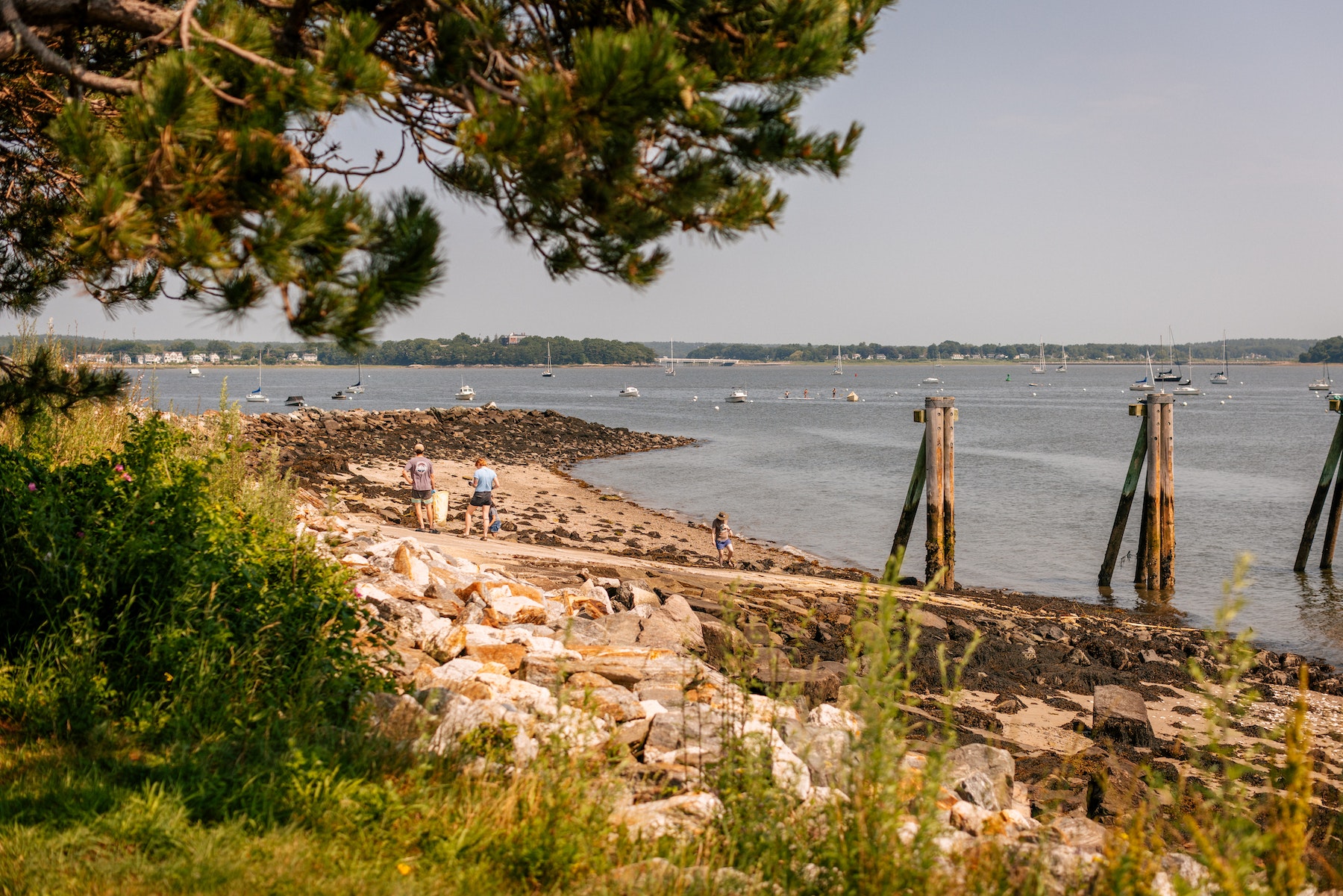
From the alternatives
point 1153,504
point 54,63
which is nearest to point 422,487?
point 1153,504

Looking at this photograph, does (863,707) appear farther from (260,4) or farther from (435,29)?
(260,4)

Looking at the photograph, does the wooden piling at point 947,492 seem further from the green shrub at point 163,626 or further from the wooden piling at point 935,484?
the green shrub at point 163,626

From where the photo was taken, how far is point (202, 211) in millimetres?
3814

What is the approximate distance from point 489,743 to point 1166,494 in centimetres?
1664

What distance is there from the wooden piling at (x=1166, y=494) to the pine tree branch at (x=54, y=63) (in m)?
17.2

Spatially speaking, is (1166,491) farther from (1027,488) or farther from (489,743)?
(1027,488)

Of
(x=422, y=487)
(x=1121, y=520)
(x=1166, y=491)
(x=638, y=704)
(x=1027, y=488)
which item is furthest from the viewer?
(x=1027, y=488)

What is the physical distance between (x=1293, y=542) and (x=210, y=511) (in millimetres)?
26588

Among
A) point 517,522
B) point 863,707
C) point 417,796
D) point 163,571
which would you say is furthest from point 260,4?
point 517,522

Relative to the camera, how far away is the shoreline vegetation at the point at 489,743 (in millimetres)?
3625

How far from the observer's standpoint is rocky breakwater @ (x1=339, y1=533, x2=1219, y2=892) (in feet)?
15.2

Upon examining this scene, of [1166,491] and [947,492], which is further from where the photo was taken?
[1166,491]

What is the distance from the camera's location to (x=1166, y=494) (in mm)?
18156

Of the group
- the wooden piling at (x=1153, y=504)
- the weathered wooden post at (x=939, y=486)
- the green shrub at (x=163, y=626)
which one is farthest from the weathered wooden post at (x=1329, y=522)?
the green shrub at (x=163, y=626)
